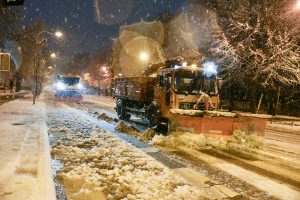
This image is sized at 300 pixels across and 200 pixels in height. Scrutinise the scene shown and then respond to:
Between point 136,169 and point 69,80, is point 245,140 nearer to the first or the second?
point 136,169

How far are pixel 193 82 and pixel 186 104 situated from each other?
0.97 meters

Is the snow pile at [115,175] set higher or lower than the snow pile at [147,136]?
lower

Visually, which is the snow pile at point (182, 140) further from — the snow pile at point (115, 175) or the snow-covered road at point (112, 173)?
the snow pile at point (115, 175)

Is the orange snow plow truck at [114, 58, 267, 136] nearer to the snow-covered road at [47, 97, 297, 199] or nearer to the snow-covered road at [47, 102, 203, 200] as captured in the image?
the snow-covered road at [47, 97, 297, 199]

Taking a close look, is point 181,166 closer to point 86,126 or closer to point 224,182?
point 224,182

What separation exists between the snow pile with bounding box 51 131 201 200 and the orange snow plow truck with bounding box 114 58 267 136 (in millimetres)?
2444

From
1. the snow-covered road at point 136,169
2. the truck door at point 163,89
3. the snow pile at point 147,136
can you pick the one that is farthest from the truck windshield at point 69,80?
the snow pile at point 147,136

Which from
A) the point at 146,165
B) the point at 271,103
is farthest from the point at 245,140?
the point at 271,103

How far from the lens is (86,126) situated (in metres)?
13.9

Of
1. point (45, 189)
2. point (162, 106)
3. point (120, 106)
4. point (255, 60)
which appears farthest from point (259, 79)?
point (45, 189)

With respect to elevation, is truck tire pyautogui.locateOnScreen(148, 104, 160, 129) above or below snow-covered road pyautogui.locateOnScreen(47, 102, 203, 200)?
above

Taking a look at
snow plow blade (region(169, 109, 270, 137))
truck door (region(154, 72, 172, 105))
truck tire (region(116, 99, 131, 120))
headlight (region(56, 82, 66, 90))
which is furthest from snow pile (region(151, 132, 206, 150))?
headlight (region(56, 82, 66, 90))

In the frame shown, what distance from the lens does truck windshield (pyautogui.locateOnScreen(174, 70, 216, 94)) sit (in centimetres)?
1215

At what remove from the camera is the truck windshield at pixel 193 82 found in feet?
39.9
